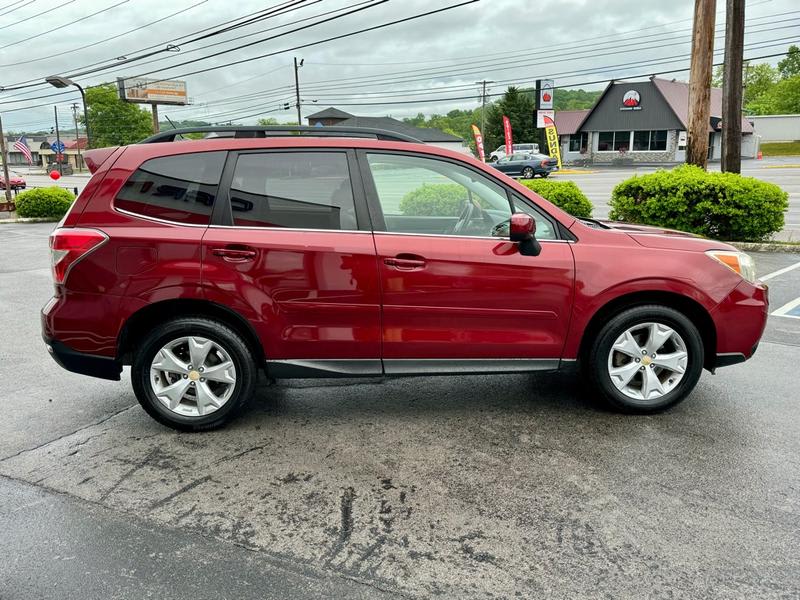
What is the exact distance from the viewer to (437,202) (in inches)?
166

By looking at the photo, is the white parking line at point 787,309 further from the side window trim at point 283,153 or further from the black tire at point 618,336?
the side window trim at point 283,153

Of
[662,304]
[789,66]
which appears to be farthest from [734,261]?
[789,66]

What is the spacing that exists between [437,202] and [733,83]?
39.6 ft

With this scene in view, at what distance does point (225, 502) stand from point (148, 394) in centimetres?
113

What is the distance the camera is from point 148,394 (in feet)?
13.4

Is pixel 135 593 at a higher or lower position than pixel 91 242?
lower

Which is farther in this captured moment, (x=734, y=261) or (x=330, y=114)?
(x=330, y=114)

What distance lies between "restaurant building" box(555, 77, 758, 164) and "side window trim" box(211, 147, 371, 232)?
51.3 meters

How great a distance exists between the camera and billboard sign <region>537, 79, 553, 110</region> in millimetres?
49062

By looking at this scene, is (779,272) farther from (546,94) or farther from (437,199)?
(546,94)

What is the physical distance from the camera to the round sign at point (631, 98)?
2053 inches

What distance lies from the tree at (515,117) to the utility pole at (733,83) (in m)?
48.3

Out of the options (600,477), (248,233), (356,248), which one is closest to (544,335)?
(600,477)

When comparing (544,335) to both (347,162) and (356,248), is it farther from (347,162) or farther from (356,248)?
(347,162)
